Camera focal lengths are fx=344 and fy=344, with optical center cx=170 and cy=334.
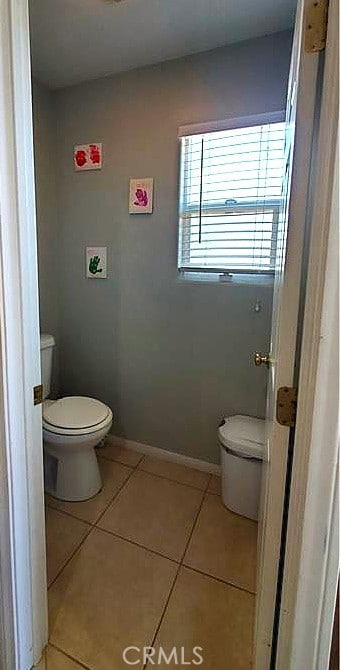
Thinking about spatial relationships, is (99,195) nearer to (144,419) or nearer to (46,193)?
(46,193)

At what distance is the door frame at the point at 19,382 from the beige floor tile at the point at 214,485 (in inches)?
41.7

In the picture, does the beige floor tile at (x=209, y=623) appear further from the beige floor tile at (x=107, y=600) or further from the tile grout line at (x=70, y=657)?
the tile grout line at (x=70, y=657)

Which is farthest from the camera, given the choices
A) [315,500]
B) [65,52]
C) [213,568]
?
[65,52]

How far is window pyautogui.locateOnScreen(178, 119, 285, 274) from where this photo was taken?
1.69m

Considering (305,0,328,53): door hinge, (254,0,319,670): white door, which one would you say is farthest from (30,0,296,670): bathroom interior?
(305,0,328,53): door hinge

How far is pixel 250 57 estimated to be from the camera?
165cm

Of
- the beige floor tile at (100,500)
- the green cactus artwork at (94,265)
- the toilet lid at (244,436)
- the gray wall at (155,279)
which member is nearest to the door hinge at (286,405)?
the toilet lid at (244,436)

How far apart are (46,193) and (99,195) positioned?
0.38 m

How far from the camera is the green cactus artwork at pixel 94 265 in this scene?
2.21 meters

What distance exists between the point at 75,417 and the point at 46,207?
1.37 meters

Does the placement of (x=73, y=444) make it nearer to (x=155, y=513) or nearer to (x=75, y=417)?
(x=75, y=417)

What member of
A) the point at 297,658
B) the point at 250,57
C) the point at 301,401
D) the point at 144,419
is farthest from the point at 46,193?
the point at 297,658

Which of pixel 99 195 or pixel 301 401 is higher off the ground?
pixel 99 195

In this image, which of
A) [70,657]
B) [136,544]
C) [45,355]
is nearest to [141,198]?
[45,355]
